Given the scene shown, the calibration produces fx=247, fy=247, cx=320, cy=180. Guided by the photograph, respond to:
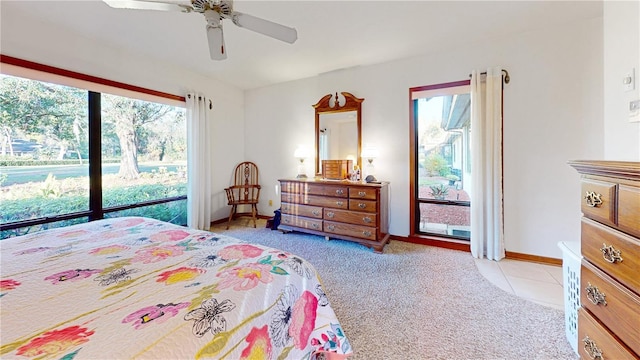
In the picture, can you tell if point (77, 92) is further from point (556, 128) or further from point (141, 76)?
point (556, 128)

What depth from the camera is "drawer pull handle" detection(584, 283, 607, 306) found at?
3.59 feet

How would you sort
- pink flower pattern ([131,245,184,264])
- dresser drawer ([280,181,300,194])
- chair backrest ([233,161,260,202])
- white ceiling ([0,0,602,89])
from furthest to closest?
chair backrest ([233,161,260,202]) → dresser drawer ([280,181,300,194]) → white ceiling ([0,0,602,89]) → pink flower pattern ([131,245,184,264])

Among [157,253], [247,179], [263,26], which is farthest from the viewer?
[247,179]

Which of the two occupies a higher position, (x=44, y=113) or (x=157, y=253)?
(x=44, y=113)

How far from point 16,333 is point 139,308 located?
0.91ft

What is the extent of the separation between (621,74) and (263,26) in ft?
8.04

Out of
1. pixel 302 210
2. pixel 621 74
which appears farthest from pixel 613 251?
pixel 302 210

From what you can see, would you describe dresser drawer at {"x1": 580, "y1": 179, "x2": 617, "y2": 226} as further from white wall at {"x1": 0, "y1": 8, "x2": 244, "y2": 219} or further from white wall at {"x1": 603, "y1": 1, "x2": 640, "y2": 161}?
white wall at {"x1": 0, "y1": 8, "x2": 244, "y2": 219}

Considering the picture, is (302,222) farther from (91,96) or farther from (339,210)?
(91,96)

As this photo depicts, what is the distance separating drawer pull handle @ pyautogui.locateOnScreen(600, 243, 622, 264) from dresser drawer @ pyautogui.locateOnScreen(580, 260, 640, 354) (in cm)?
8

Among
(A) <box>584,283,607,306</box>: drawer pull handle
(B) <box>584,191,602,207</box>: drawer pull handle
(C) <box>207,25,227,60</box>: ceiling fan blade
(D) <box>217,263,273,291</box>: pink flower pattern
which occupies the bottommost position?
(A) <box>584,283,607,306</box>: drawer pull handle

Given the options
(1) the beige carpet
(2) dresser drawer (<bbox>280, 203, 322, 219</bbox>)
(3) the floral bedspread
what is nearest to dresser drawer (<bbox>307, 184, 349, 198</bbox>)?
(2) dresser drawer (<bbox>280, 203, 322, 219</bbox>)

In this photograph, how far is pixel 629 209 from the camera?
946 millimetres

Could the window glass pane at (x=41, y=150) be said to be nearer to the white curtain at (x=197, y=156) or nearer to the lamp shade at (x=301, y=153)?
the white curtain at (x=197, y=156)
